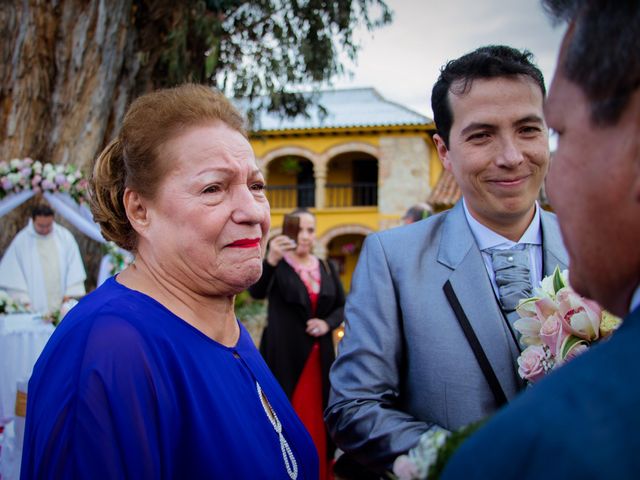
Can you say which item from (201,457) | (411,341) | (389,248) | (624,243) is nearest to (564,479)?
(624,243)

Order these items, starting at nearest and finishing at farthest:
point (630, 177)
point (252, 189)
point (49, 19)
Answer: point (630, 177), point (252, 189), point (49, 19)

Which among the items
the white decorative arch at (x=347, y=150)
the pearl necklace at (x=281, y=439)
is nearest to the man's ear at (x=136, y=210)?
the pearl necklace at (x=281, y=439)

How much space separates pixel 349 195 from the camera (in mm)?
29328

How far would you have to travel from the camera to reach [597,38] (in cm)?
81

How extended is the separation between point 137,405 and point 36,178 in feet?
24.4

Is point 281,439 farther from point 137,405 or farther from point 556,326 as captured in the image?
point 556,326

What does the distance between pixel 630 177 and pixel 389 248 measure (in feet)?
4.67

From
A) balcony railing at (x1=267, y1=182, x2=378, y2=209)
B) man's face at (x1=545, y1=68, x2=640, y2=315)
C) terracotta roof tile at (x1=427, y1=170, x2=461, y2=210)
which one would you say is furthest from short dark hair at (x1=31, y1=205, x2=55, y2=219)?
balcony railing at (x1=267, y1=182, x2=378, y2=209)

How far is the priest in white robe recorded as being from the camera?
817 cm

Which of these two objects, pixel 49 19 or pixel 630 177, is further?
pixel 49 19

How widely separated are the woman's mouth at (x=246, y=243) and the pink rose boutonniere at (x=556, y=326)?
2.76 feet

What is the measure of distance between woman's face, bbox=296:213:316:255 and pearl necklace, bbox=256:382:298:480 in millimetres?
4047

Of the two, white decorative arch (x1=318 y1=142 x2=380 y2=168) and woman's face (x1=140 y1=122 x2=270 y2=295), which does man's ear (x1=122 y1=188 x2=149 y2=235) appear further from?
white decorative arch (x1=318 y1=142 x2=380 y2=168)

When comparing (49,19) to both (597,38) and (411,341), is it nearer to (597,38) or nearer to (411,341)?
(411,341)
